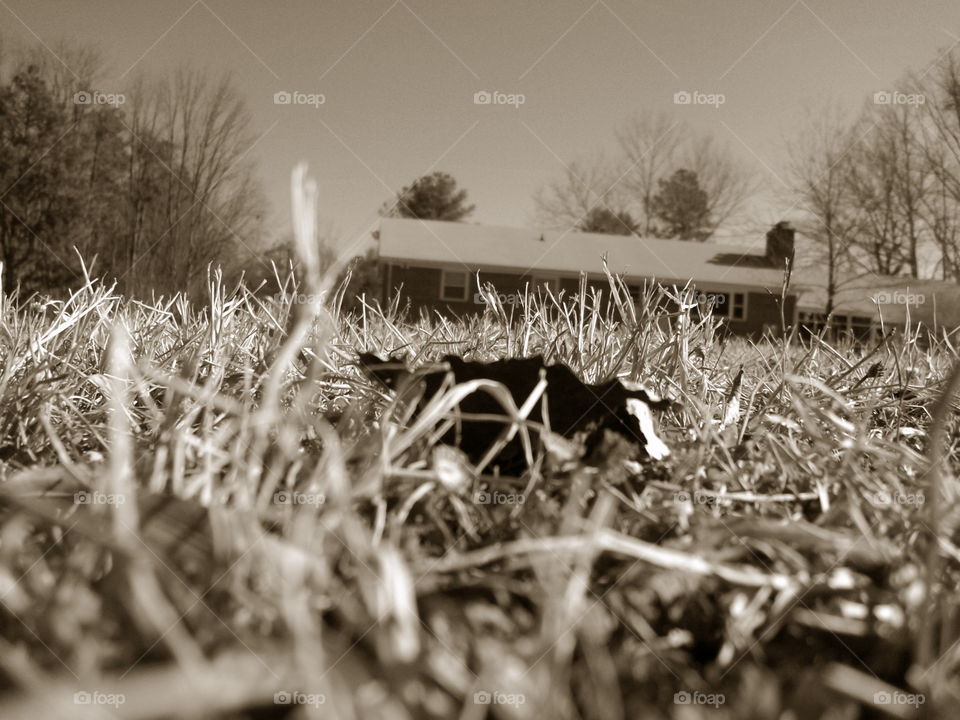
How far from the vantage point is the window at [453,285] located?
3134cm

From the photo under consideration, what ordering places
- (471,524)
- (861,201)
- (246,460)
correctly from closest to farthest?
(471,524), (246,460), (861,201)

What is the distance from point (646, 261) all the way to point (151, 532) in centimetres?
3054

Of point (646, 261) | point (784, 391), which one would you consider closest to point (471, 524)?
point (784, 391)

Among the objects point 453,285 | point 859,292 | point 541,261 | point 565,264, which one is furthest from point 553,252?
point 859,292

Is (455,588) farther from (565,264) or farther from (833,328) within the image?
(565,264)

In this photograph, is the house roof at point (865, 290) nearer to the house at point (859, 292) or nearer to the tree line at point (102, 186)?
the house at point (859, 292)

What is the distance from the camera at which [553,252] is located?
32.0 m

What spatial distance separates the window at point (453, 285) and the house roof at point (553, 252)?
50cm

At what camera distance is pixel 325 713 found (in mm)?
466

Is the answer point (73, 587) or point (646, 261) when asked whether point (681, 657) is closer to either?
point (73, 587)

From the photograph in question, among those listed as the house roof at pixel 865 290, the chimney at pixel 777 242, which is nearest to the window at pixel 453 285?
the chimney at pixel 777 242

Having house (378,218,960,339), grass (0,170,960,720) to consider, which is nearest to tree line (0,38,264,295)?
house (378,218,960,339)

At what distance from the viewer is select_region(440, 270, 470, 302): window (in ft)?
103

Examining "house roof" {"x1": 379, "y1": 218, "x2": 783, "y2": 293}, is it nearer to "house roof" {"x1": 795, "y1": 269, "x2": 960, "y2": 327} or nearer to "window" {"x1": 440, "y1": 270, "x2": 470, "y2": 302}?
"window" {"x1": 440, "y1": 270, "x2": 470, "y2": 302}
